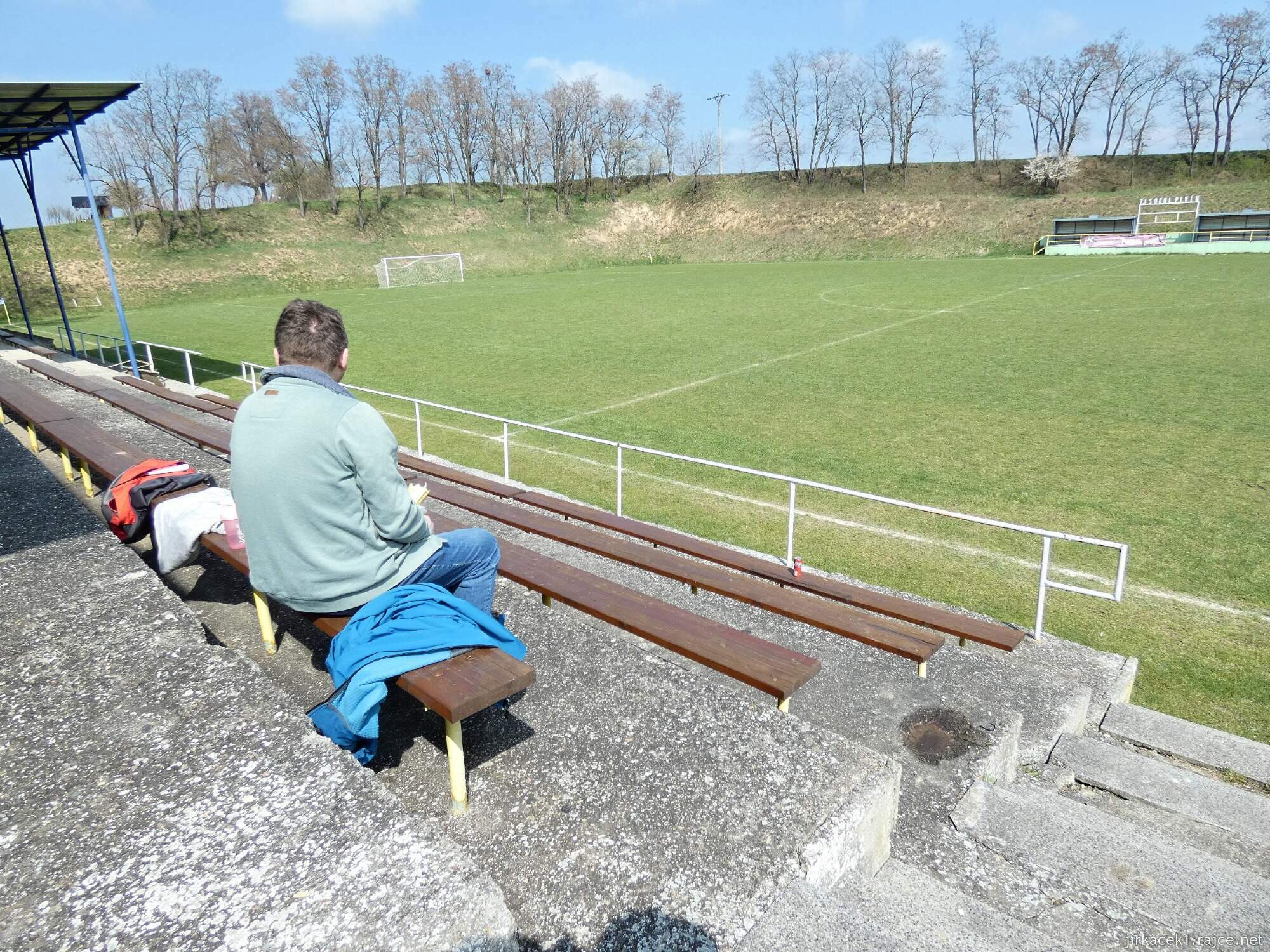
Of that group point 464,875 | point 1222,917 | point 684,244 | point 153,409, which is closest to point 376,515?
point 464,875

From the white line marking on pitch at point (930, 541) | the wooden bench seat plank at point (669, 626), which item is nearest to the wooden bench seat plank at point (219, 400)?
the white line marking on pitch at point (930, 541)

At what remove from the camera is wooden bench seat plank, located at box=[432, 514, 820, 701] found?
3.15 m

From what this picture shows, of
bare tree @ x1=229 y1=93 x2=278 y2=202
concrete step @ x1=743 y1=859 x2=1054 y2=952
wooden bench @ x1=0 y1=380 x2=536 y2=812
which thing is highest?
bare tree @ x1=229 y1=93 x2=278 y2=202

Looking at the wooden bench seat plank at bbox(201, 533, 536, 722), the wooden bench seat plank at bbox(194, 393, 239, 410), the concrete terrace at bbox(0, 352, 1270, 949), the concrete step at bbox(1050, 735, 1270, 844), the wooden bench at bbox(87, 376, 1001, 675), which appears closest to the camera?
the concrete terrace at bbox(0, 352, 1270, 949)

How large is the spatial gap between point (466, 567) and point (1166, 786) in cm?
346

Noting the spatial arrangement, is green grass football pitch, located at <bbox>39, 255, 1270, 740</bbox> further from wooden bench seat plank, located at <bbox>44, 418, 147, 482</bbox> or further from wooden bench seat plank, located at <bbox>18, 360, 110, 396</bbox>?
wooden bench seat plank, located at <bbox>44, 418, 147, 482</bbox>

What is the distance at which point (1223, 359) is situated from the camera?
634 inches

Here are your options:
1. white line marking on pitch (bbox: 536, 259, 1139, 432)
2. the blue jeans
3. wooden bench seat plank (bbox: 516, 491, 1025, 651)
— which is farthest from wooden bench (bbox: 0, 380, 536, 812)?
white line marking on pitch (bbox: 536, 259, 1139, 432)

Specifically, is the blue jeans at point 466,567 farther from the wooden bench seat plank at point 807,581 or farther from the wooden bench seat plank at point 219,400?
the wooden bench seat plank at point 219,400

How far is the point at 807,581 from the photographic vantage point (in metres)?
5.84

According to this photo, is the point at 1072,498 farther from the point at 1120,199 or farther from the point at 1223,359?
the point at 1120,199

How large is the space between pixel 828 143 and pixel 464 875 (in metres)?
84.4

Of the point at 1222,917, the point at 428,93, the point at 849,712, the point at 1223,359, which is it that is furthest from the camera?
the point at 428,93

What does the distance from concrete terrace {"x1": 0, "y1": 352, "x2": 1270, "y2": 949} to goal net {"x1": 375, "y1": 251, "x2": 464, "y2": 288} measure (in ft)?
159
